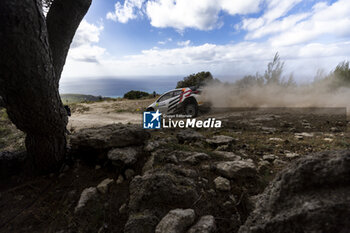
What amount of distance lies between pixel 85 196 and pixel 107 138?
3.60 ft

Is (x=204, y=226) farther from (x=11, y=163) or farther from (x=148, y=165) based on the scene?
(x=11, y=163)

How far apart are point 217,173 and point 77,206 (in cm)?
211

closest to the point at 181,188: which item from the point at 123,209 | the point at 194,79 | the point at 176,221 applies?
the point at 176,221

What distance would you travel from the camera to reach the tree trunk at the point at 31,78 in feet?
5.52

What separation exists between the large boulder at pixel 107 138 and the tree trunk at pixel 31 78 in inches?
14.7

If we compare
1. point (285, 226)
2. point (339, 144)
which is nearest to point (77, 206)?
point (285, 226)

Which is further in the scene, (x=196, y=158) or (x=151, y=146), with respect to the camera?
(x=151, y=146)

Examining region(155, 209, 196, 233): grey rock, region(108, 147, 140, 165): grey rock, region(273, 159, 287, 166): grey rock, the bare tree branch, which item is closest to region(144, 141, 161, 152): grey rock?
region(108, 147, 140, 165): grey rock

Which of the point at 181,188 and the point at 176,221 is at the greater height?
the point at 181,188

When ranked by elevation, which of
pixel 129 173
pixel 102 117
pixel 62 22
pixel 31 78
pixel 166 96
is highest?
pixel 62 22

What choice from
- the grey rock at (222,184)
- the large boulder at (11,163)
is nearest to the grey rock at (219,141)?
the grey rock at (222,184)

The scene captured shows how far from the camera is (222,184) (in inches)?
88.0

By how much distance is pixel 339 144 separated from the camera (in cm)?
359

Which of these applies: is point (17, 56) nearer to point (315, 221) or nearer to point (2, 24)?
point (2, 24)
